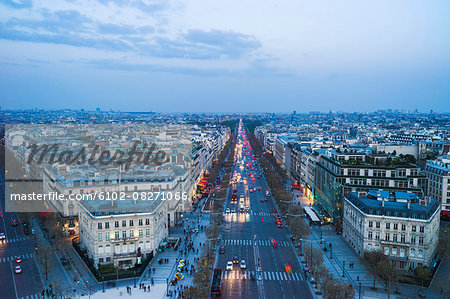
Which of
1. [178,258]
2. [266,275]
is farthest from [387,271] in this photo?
[178,258]

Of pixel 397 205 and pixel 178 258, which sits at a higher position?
pixel 397 205

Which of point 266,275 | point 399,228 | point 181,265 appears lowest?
point 266,275

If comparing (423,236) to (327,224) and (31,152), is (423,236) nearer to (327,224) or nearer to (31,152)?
(327,224)

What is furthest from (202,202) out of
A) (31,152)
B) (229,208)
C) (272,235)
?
(31,152)

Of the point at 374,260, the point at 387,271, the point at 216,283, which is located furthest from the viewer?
the point at 374,260

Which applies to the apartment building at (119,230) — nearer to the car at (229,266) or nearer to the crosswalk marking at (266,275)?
the car at (229,266)

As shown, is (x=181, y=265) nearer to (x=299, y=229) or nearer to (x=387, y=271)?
A: (x=299, y=229)

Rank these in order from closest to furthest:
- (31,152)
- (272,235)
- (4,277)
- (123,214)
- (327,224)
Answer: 1. (4,277)
2. (123,214)
3. (272,235)
4. (327,224)
5. (31,152)
